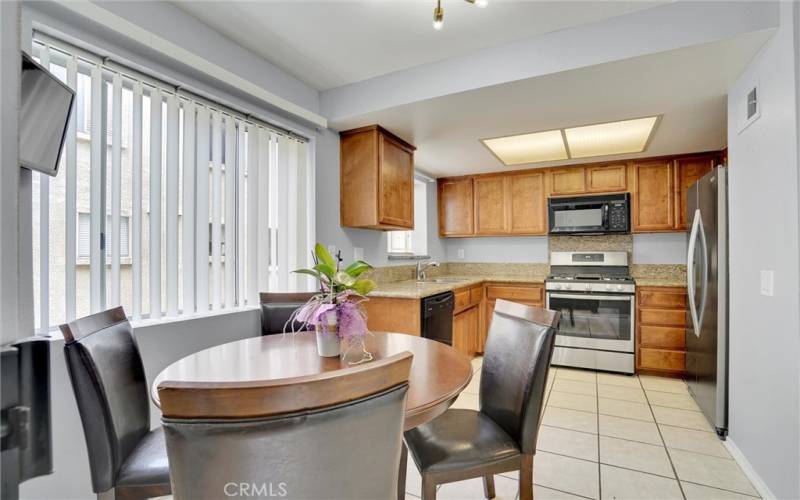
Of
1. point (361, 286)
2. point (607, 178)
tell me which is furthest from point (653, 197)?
point (361, 286)

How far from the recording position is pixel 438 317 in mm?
3090

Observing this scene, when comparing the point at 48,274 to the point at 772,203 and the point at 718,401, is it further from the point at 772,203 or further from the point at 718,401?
the point at 718,401

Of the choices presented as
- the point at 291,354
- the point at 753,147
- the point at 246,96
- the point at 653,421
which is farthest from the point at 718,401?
the point at 246,96

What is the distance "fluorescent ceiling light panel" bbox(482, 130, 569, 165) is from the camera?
3.24 metres

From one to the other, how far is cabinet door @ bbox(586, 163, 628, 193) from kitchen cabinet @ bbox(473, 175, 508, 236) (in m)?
0.94

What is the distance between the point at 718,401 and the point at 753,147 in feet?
5.09

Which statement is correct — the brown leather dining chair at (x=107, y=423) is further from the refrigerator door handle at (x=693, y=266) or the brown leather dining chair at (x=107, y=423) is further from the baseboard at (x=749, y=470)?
the refrigerator door handle at (x=693, y=266)

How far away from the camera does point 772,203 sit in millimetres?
1742

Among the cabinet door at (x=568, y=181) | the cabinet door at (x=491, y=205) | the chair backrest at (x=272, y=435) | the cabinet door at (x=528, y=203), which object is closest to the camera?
the chair backrest at (x=272, y=435)

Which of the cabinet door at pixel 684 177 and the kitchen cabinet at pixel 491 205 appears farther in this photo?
the kitchen cabinet at pixel 491 205

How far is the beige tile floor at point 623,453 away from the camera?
183cm

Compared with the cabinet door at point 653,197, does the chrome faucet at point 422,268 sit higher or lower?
lower

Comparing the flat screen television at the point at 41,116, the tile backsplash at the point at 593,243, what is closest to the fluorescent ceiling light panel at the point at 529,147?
the tile backsplash at the point at 593,243

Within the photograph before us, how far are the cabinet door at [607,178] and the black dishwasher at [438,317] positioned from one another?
218cm
